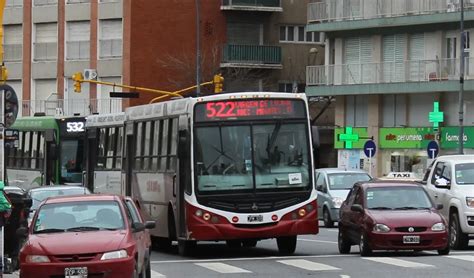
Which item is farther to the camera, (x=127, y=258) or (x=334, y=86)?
(x=334, y=86)

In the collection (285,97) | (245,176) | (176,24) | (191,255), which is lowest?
(191,255)

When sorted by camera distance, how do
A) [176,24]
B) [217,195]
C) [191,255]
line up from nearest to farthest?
[217,195] < [191,255] < [176,24]

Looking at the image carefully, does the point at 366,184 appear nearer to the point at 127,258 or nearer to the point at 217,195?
the point at 217,195

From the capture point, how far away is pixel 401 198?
1000 inches

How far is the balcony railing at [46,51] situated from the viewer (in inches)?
2925

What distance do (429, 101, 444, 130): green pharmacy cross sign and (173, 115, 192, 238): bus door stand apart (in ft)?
98.2

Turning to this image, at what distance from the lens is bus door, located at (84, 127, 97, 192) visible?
1469 inches

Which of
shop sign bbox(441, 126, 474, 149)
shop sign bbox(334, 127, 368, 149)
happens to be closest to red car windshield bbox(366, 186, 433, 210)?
shop sign bbox(441, 126, 474, 149)

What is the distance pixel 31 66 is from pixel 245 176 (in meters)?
51.6

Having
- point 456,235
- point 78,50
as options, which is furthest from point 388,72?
point 456,235

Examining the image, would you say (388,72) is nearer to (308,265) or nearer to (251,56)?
(251,56)

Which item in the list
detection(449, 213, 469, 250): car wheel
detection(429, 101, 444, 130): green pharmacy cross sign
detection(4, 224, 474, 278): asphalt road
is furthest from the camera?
detection(429, 101, 444, 130): green pharmacy cross sign

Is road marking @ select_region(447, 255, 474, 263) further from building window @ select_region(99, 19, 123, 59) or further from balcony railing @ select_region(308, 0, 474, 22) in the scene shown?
building window @ select_region(99, 19, 123, 59)

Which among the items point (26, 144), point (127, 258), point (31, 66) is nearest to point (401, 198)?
point (127, 258)
